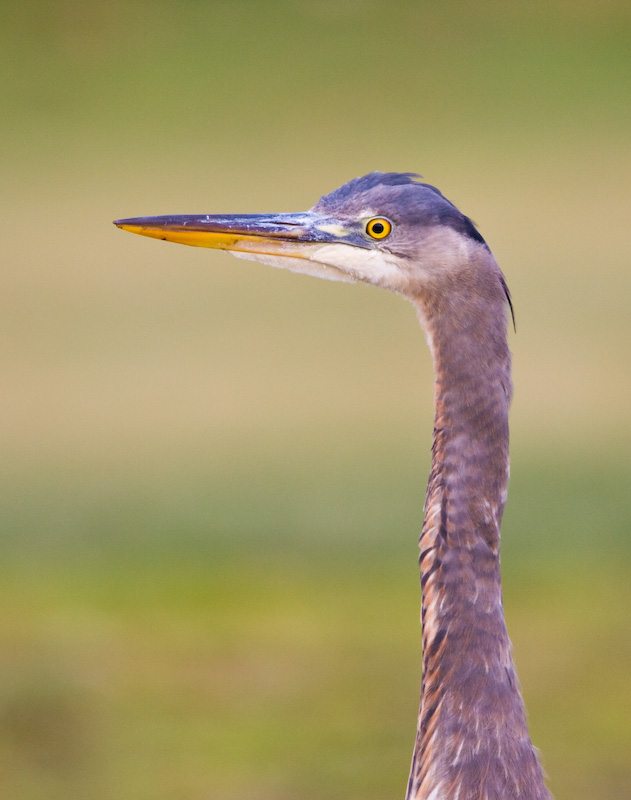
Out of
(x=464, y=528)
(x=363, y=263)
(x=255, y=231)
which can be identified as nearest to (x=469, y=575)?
(x=464, y=528)

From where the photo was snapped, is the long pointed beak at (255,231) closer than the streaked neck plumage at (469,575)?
No

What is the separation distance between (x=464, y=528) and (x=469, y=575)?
0.06 metres

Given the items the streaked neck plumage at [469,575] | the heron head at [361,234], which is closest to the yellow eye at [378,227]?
the heron head at [361,234]

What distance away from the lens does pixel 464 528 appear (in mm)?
1632

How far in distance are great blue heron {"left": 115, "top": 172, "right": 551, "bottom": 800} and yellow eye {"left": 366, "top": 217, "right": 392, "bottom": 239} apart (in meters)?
0.03

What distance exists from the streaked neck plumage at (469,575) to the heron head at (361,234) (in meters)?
0.06

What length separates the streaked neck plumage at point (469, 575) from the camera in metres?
1.61

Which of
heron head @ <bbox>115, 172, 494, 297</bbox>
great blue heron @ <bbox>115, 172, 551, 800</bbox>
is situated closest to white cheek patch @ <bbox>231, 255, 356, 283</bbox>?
heron head @ <bbox>115, 172, 494, 297</bbox>

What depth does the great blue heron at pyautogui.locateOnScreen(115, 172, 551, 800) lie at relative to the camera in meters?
1.61

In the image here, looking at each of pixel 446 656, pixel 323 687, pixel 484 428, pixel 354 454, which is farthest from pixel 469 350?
pixel 354 454

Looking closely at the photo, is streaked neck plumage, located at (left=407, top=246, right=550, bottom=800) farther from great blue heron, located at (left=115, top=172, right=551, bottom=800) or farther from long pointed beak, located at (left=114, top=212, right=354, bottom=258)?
long pointed beak, located at (left=114, top=212, right=354, bottom=258)

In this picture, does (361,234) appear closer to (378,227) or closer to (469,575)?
(378,227)

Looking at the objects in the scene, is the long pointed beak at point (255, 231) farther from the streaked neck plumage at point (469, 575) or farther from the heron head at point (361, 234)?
the streaked neck plumage at point (469, 575)

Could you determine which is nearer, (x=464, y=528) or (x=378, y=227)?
(x=464, y=528)
